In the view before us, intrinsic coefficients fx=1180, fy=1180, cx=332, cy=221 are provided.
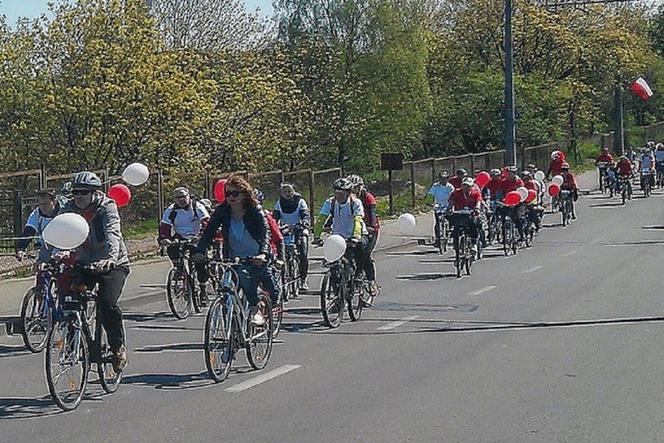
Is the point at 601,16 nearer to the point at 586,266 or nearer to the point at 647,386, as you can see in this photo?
the point at 586,266

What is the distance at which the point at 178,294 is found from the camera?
15.2 m

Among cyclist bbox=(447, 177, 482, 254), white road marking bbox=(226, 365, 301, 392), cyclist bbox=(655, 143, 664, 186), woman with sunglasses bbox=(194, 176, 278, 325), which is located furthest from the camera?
cyclist bbox=(655, 143, 664, 186)

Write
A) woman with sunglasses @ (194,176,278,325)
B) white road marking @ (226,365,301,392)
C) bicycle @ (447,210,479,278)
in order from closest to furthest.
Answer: white road marking @ (226,365,301,392) → woman with sunglasses @ (194,176,278,325) → bicycle @ (447,210,479,278)

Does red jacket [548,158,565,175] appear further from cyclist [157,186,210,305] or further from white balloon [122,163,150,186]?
cyclist [157,186,210,305]

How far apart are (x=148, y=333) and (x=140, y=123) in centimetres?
1567

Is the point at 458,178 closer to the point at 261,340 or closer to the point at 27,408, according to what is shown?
the point at 261,340

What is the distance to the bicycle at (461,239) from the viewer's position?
20094 mm

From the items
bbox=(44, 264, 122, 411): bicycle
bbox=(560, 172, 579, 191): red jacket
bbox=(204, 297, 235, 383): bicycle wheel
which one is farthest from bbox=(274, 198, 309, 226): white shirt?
bbox=(560, 172, 579, 191): red jacket

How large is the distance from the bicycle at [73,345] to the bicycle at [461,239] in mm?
11371

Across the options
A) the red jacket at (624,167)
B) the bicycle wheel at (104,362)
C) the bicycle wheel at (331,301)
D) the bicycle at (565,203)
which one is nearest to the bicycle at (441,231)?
the bicycle at (565,203)

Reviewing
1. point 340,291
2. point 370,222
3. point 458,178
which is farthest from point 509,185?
point 340,291

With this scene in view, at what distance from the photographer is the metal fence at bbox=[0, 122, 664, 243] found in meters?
21.7

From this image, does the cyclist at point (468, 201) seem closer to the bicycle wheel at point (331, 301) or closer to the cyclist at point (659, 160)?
the bicycle wheel at point (331, 301)

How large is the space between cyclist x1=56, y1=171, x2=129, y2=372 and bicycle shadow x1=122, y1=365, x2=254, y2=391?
0.68 m
